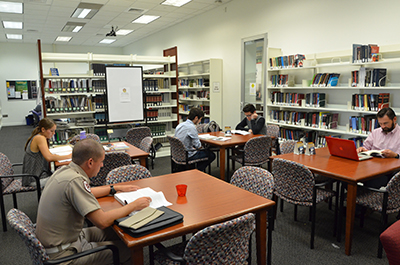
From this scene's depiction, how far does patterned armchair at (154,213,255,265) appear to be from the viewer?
143 cm

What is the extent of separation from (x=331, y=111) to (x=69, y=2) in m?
6.71

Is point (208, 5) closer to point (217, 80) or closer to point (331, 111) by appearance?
point (217, 80)

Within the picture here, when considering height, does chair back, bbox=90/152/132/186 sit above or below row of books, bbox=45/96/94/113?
below

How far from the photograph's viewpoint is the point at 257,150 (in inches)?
162

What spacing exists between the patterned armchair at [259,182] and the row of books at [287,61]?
3.64 metres

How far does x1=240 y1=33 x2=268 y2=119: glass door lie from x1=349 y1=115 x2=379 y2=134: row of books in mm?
2133

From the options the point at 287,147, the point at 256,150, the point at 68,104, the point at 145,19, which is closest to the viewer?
the point at 287,147

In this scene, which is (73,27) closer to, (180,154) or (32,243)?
(180,154)

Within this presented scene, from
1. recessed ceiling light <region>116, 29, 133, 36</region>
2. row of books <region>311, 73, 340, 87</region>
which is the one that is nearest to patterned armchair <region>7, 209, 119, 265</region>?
row of books <region>311, 73, 340, 87</region>

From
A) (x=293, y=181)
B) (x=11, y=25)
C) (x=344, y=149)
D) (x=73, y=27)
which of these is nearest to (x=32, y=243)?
(x=293, y=181)

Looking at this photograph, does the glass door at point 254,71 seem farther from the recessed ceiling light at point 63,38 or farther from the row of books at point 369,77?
the recessed ceiling light at point 63,38

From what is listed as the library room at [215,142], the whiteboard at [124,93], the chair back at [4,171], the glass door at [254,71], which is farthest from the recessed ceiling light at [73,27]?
the chair back at [4,171]

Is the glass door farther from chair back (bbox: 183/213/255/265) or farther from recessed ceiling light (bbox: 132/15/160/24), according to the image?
chair back (bbox: 183/213/255/265)

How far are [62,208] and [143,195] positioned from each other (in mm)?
558
